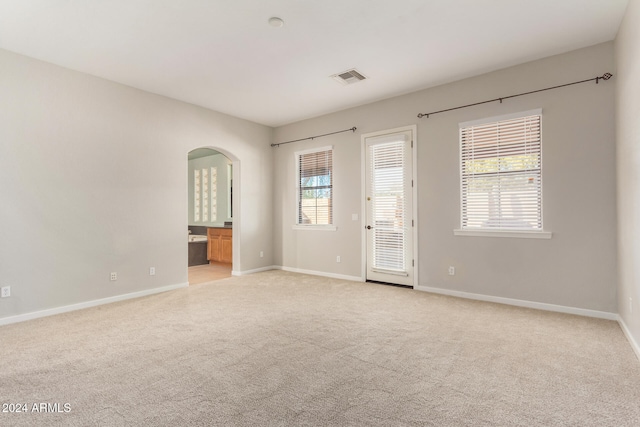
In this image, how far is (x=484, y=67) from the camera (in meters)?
4.11

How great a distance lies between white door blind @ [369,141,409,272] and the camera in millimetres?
5084

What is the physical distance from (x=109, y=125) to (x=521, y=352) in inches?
209

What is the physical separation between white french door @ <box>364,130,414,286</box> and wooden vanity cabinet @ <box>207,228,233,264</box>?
11.6ft

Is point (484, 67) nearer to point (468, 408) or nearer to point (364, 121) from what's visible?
point (364, 121)

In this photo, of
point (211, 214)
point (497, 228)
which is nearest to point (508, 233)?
point (497, 228)

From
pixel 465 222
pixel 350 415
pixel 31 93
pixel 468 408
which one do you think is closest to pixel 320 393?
pixel 350 415

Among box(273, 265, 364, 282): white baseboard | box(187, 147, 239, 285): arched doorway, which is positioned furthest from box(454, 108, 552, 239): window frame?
box(187, 147, 239, 285): arched doorway

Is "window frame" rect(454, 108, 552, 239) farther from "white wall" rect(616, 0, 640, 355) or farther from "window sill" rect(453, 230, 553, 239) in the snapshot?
"white wall" rect(616, 0, 640, 355)

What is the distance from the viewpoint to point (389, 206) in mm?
5227

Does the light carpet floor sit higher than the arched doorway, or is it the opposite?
the arched doorway

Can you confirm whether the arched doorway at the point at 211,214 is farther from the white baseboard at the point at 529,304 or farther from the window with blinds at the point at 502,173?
the window with blinds at the point at 502,173

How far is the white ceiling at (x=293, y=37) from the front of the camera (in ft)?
9.46

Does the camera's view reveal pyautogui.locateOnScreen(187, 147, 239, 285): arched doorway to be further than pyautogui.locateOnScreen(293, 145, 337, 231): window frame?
Yes

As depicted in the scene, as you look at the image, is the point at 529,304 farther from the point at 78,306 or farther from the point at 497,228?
the point at 78,306
